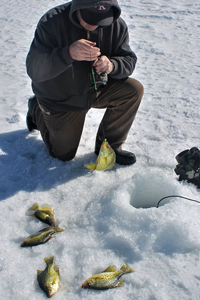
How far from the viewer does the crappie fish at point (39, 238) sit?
7.54 feet

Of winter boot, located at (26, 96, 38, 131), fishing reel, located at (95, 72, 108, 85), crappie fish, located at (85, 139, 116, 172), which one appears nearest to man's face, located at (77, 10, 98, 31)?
fishing reel, located at (95, 72, 108, 85)

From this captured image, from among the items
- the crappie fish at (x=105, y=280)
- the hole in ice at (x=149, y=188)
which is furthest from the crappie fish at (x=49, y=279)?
the hole in ice at (x=149, y=188)

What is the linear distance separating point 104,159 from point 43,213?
0.79 metres

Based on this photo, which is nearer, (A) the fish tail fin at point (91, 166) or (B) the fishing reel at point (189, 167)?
(B) the fishing reel at point (189, 167)

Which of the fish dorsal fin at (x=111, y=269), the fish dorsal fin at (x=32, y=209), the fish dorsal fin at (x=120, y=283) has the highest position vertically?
the fish dorsal fin at (x=111, y=269)

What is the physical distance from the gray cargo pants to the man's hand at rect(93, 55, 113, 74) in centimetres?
33

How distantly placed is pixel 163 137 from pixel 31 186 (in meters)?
1.74

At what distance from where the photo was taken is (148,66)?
600 centimetres

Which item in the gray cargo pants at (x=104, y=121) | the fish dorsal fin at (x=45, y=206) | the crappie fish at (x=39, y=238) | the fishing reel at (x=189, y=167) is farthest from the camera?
the gray cargo pants at (x=104, y=121)

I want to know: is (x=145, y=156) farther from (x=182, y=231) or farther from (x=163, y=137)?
(x=182, y=231)

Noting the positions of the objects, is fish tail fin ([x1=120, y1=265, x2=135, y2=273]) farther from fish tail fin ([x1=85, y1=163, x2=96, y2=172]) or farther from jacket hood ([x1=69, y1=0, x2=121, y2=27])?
jacket hood ([x1=69, y1=0, x2=121, y2=27])

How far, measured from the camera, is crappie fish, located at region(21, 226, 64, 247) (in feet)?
7.54

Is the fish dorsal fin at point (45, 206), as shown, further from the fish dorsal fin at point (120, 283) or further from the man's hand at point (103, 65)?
the man's hand at point (103, 65)

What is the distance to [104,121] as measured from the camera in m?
3.32
